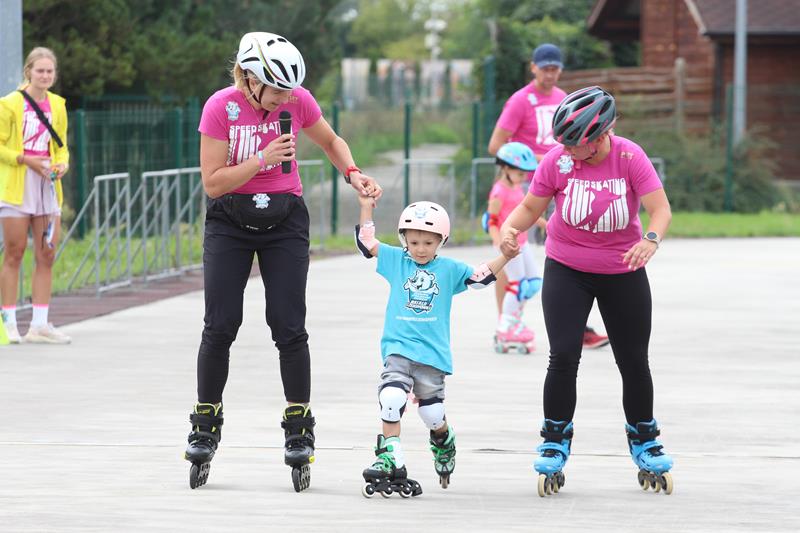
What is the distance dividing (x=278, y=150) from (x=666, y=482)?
6.78 feet

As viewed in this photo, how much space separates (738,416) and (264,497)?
313cm

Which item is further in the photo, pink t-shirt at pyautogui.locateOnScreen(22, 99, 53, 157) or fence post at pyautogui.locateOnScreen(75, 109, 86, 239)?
fence post at pyautogui.locateOnScreen(75, 109, 86, 239)

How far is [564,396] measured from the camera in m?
6.75

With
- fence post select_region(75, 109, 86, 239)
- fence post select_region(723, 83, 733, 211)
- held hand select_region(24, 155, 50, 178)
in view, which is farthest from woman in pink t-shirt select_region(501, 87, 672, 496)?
fence post select_region(723, 83, 733, 211)

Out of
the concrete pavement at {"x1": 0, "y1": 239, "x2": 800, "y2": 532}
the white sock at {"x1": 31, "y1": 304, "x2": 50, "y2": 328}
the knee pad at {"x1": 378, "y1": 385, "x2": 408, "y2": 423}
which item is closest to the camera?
the concrete pavement at {"x1": 0, "y1": 239, "x2": 800, "y2": 532}

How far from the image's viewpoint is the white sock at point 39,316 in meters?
11.1

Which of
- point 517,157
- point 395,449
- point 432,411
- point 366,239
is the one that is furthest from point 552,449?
point 517,157

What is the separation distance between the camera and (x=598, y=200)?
666 cm

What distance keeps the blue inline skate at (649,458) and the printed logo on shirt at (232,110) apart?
2068 mm

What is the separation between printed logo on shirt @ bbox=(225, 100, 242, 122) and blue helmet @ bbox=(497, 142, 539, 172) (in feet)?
14.4

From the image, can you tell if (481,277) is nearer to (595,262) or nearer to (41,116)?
(595,262)

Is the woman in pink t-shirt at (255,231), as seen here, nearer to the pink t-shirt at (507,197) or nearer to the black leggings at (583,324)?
the black leggings at (583,324)

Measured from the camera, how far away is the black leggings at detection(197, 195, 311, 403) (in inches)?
266

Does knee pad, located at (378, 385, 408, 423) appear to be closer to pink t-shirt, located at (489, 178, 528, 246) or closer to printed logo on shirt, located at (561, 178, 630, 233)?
printed logo on shirt, located at (561, 178, 630, 233)
